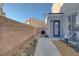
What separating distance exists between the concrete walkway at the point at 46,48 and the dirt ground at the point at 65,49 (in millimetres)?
121

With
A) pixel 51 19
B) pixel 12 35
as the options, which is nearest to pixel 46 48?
pixel 51 19

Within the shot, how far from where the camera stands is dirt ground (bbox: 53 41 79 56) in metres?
4.78

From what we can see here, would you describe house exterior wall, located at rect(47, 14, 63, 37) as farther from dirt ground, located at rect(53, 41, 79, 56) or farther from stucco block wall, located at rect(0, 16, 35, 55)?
stucco block wall, located at rect(0, 16, 35, 55)

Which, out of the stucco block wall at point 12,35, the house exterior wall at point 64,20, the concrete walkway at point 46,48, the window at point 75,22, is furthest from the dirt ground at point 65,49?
the stucco block wall at point 12,35

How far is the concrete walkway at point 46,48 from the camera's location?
192 inches

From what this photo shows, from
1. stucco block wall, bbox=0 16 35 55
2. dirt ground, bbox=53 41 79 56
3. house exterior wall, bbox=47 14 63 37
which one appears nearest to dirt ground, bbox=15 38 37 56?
stucco block wall, bbox=0 16 35 55

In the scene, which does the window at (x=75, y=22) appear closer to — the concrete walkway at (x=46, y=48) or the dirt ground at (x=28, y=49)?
the concrete walkway at (x=46, y=48)

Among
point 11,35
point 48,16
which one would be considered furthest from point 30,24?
point 11,35

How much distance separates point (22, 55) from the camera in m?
4.68

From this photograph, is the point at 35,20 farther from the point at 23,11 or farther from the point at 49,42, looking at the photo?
the point at 49,42

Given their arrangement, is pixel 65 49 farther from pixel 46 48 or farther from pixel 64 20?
pixel 64 20

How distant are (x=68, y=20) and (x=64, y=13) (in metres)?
0.26

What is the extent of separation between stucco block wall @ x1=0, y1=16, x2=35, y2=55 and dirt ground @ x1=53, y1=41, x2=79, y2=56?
3.03 feet

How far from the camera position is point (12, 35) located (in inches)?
177
